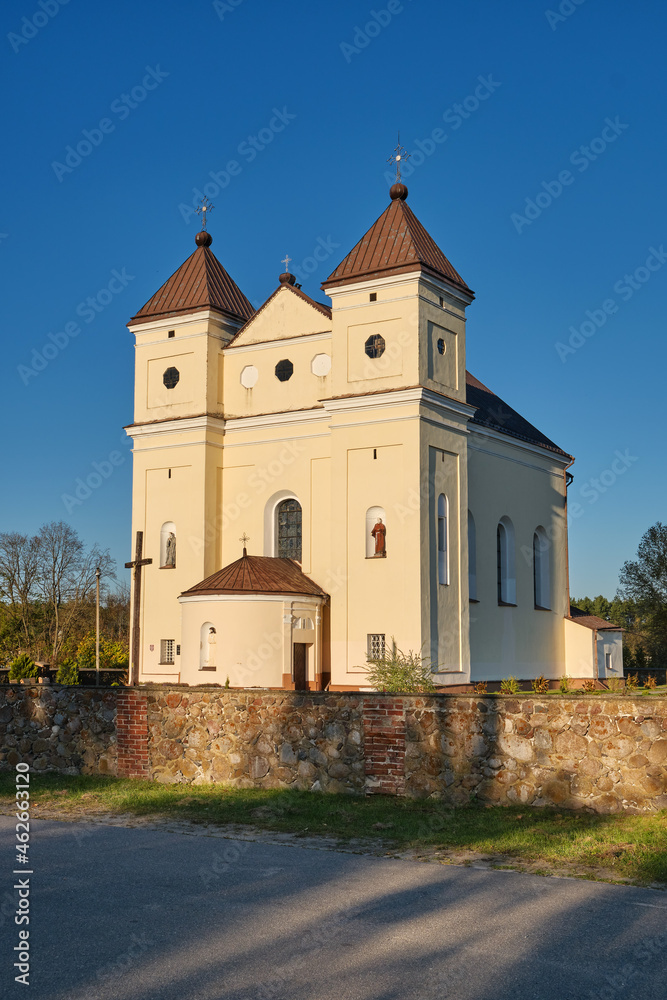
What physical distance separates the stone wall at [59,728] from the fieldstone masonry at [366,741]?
0.06ft

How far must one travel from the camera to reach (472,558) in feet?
102

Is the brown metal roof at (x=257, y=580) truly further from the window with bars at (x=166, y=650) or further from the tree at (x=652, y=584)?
the tree at (x=652, y=584)

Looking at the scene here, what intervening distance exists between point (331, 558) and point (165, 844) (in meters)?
17.7

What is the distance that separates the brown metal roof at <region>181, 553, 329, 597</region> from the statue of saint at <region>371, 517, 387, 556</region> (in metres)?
2.32

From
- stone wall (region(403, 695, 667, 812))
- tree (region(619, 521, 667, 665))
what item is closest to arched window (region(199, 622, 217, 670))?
stone wall (region(403, 695, 667, 812))

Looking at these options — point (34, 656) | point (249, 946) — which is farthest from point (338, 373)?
point (34, 656)

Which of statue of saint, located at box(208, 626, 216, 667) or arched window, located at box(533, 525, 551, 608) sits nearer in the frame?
statue of saint, located at box(208, 626, 216, 667)

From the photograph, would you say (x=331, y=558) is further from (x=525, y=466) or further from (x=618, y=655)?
(x=618, y=655)

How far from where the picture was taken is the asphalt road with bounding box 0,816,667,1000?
6.00 m

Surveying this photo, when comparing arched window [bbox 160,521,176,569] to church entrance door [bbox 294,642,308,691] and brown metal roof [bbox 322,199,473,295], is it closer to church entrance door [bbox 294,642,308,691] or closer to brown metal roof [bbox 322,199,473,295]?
church entrance door [bbox 294,642,308,691]

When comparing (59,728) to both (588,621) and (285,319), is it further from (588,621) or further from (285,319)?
(588,621)

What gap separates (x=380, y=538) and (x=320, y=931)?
20.3m

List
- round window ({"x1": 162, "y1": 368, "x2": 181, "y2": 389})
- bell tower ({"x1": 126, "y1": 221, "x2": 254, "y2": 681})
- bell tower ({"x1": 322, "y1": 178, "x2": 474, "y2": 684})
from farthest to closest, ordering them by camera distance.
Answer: round window ({"x1": 162, "y1": 368, "x2": 181, "y2": 389}), bell tower ({"x1": 126, "y1": 221, "x2": 254, "y2": 681}), bell tower ({"x1": 322, "y1": 178, "x2": 474, "y2": 684})

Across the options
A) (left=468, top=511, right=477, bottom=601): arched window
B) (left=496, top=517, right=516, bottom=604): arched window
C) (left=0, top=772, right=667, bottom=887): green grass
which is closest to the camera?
(left=0, top=772, right=667, bottom=887): green grass
